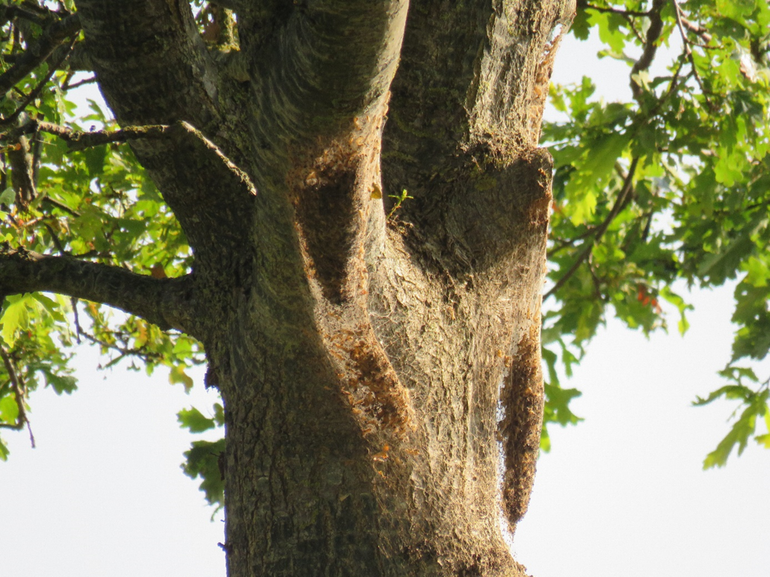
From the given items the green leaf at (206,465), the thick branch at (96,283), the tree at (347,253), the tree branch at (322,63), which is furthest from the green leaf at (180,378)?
the tree branch at (322,63)

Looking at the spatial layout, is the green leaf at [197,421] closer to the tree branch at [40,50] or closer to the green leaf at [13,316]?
the green leaf at [13,316]

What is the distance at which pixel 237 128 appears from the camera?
1.56 meters

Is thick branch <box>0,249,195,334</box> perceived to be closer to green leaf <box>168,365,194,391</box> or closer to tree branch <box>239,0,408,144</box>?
tree branch <box>239,0,408,144</box>

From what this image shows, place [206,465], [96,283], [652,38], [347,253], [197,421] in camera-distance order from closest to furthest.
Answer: [347,253] → [96,283] → [206,465] → [197,421] → [652,38]

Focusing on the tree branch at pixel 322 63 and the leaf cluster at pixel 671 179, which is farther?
the leaf cluster at pixel 671 179

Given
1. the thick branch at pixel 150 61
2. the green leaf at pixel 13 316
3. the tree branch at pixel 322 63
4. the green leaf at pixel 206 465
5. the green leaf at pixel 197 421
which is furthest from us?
the green leaf at pixel 13 316

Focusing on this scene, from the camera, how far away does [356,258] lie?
1.29m

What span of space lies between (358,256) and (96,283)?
32.5 inches

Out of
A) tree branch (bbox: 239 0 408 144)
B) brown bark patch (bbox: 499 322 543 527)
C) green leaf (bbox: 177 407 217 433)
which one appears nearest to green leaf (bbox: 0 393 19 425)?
green leaf (bbox: 177 407 217 433)

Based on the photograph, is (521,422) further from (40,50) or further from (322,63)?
(40,50)

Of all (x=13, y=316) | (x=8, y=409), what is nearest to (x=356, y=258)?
(x=13, y=316)

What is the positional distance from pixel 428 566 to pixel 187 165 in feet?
3.24

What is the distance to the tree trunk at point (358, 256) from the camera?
115 centimetres

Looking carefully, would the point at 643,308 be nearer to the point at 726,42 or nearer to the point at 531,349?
the point at 726,42
